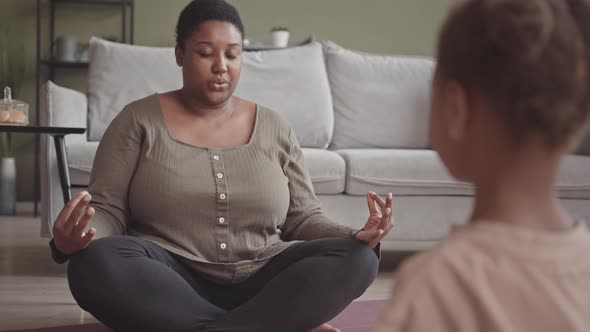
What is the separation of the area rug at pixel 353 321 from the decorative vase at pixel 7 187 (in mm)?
2819

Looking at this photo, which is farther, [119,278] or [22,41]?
[22,41]

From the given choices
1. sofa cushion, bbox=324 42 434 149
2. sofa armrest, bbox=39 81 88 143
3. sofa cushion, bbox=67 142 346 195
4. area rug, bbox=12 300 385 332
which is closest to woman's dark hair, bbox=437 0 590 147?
area rug, bbox=12 300 385 332

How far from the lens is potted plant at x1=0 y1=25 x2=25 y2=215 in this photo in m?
4.69

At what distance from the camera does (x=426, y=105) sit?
3604 mm

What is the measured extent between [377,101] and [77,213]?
2243 millimetres

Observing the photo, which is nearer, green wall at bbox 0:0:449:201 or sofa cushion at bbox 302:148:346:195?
sofa cushion at bbox 302:148:346:195

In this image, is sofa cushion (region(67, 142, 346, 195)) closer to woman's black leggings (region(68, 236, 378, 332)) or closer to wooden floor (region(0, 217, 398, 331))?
wooden floor (region(0, 217, 398, 331))

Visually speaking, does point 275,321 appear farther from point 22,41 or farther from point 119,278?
point 22,41

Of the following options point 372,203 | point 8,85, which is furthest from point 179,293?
point 8,85

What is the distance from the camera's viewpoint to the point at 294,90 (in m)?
3.38

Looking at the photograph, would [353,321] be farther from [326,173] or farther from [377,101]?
[377,101]

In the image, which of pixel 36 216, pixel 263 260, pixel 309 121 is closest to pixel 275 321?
pixel 263 260

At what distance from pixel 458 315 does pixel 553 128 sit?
182 millimetres

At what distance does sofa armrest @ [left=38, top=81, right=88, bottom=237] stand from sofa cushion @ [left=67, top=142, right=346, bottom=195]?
77 mm
